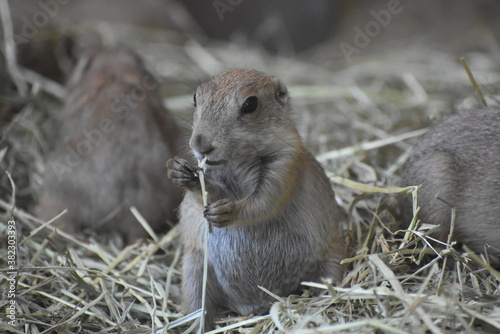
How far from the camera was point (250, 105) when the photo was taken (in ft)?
A: 12.9

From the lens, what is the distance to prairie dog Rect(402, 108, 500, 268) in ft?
14.7

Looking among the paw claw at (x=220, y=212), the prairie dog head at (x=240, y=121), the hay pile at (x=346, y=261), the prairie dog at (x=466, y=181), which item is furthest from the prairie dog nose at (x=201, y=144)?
the prairie dog at (x=466, y=181)

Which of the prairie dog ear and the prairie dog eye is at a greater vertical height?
the prairie dog eye

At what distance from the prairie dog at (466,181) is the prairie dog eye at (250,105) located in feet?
5.51

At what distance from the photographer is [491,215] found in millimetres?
4453

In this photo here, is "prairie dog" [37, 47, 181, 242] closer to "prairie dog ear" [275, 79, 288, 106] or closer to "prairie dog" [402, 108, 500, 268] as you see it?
"prairie dog ear" [275, 79, 288, 106]

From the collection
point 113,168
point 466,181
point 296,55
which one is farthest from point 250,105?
point 296,55

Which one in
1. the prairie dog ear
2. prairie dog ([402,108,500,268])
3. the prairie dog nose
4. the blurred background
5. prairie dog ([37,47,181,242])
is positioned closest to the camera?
the prairie dog nose

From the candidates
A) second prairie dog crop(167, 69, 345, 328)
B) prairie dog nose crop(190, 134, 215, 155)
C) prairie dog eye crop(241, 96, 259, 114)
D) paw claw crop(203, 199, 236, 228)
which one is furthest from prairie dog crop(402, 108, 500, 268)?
prairie dog nose crop(190, 134, 215, 155)

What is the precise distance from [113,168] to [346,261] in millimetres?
2680

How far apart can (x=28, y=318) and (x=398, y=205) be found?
127 inches

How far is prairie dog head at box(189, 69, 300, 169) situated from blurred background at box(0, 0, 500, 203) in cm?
183

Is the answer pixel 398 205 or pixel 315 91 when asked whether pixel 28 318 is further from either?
pixel 315 91

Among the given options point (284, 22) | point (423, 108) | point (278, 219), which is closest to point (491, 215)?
point (278, 219)
